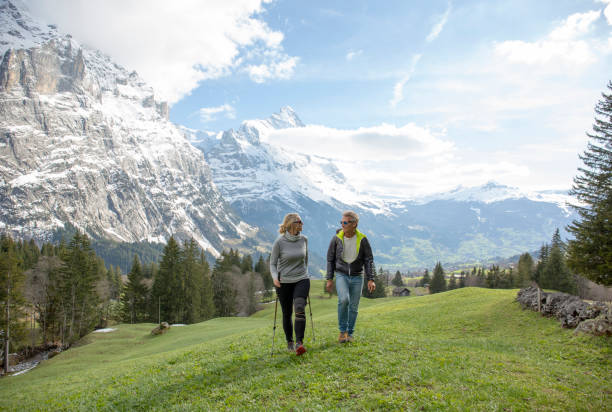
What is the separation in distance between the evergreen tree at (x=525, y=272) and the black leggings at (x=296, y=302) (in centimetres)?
10033

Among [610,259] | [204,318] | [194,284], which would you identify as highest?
[610,259]

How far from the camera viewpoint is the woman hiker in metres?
10.7

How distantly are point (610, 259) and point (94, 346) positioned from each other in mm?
55144

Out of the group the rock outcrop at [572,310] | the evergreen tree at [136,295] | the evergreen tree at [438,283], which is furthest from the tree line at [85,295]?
the evergreen tree at [438,283]

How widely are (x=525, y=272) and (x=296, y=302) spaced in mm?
105007

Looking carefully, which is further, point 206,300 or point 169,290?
point 206,300

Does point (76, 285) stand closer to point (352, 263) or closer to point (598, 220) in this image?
point (352, 263)

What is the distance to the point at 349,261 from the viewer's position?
11.4m

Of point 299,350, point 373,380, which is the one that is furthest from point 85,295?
point 373,380

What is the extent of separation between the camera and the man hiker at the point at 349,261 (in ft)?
A: 37.6

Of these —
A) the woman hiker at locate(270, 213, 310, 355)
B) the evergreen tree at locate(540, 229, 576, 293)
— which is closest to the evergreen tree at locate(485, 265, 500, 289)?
the evergreen tree at locate(540, 229, 576, 293)

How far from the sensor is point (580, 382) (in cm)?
991

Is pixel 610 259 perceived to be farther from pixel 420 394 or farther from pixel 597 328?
pixel 420 394

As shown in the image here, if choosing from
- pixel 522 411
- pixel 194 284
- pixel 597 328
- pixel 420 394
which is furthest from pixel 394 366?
pixel 194 284
